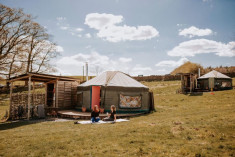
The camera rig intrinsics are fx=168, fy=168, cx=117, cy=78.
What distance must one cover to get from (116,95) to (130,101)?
3.87 ft

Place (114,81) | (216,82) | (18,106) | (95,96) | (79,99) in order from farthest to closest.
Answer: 1. (216,82)
2. (79,99)
3. (95,96)
4. (114,81)
5. (18,106)

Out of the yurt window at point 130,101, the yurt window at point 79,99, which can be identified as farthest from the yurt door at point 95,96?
the yurt window at point 130,101

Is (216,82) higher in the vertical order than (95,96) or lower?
higher

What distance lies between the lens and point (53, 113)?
12117 mm

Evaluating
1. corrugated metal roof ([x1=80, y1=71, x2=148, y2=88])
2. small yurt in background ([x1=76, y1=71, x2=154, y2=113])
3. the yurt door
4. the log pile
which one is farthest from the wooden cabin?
corrugated metal roof ([x1=80, y1=71, x2=148, y2=88])

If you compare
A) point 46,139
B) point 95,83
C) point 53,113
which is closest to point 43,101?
point 53,113

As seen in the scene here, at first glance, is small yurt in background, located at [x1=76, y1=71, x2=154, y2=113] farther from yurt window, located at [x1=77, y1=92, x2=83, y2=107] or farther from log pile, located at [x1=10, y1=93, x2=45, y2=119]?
log pile, located at [x1=10, y1=93, x2=45, y2=119]

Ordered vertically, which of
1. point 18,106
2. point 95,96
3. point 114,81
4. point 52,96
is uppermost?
point 114,81

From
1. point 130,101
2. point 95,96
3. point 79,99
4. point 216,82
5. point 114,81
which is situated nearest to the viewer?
point 130,101

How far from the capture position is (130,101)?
12.7 m

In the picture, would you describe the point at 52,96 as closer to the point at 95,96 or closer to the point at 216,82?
the point at 95,96

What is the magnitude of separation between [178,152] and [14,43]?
20710mm

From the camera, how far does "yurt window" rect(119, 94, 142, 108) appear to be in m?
12.5

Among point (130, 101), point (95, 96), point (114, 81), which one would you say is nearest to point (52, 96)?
point (95, 96)
